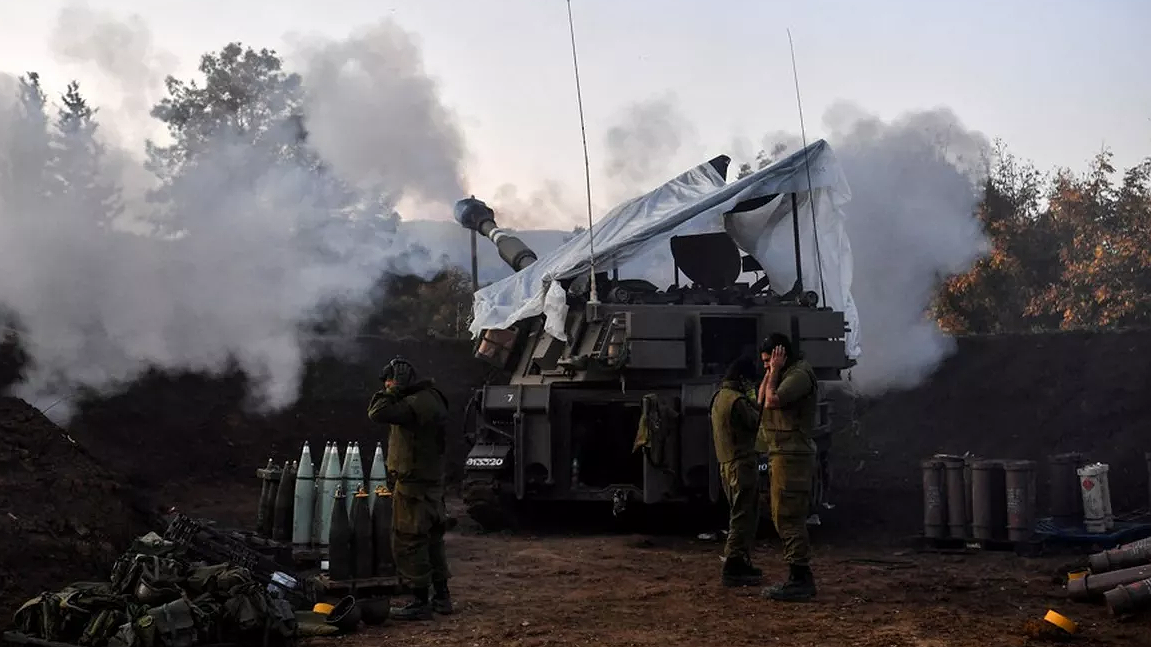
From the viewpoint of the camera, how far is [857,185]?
53.9 ft

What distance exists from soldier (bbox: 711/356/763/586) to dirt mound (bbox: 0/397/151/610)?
4.57m

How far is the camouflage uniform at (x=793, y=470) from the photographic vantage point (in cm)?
856

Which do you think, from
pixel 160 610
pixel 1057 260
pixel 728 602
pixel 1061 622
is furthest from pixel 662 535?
pixel 1057 260

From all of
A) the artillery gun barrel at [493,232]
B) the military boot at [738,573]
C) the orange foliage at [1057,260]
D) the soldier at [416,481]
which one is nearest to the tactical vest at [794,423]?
the military boot at [738,573]

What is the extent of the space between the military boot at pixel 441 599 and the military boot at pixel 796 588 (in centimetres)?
231

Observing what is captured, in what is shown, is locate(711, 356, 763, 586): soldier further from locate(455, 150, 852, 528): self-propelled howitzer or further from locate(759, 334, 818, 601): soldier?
locate(455, 150, 852, 528): self-propelled howitzer

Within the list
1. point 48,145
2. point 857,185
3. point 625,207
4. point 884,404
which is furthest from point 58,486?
point 884,404

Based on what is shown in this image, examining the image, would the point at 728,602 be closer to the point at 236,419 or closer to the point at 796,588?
the point at 796,588

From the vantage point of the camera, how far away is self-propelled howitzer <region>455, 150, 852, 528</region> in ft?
40.1

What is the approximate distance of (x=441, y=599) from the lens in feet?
27.0

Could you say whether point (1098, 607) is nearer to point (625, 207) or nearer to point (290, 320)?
point (625, 207)

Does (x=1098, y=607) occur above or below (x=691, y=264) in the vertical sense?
below

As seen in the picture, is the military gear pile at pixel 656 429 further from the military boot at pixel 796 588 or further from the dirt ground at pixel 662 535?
the military boot at pixel 796 588

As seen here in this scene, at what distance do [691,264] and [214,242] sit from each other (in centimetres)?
597
